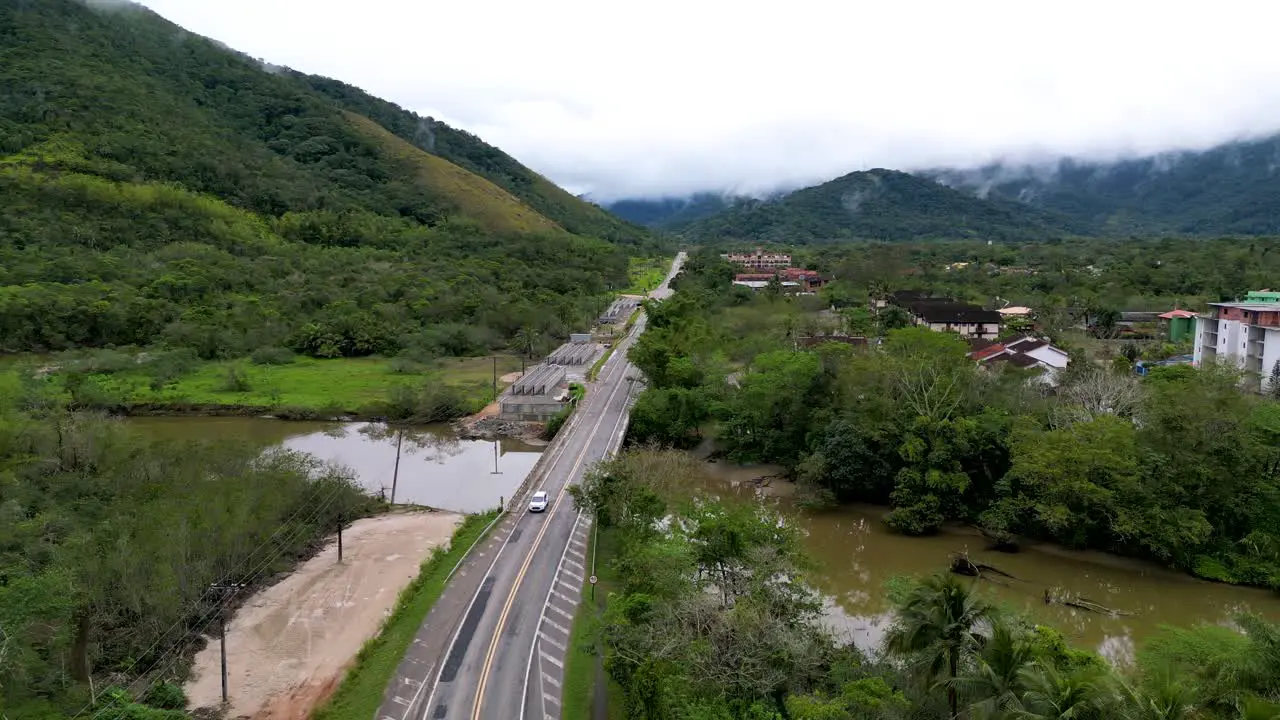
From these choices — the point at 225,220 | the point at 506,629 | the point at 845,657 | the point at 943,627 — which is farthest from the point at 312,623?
the point at 225,220

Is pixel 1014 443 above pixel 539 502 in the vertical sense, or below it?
above

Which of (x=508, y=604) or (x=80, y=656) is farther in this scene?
(x=508, y=604)

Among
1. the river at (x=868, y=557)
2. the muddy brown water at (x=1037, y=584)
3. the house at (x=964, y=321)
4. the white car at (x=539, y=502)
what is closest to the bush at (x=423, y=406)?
the river at (x=868, y=557)

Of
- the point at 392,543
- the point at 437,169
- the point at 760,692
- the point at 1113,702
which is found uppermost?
the point at 437,169

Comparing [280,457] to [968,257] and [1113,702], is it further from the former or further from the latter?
[968,257]

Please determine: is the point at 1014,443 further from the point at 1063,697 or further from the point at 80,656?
the point at 80,656

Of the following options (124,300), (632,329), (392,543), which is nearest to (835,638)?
(392,543)
